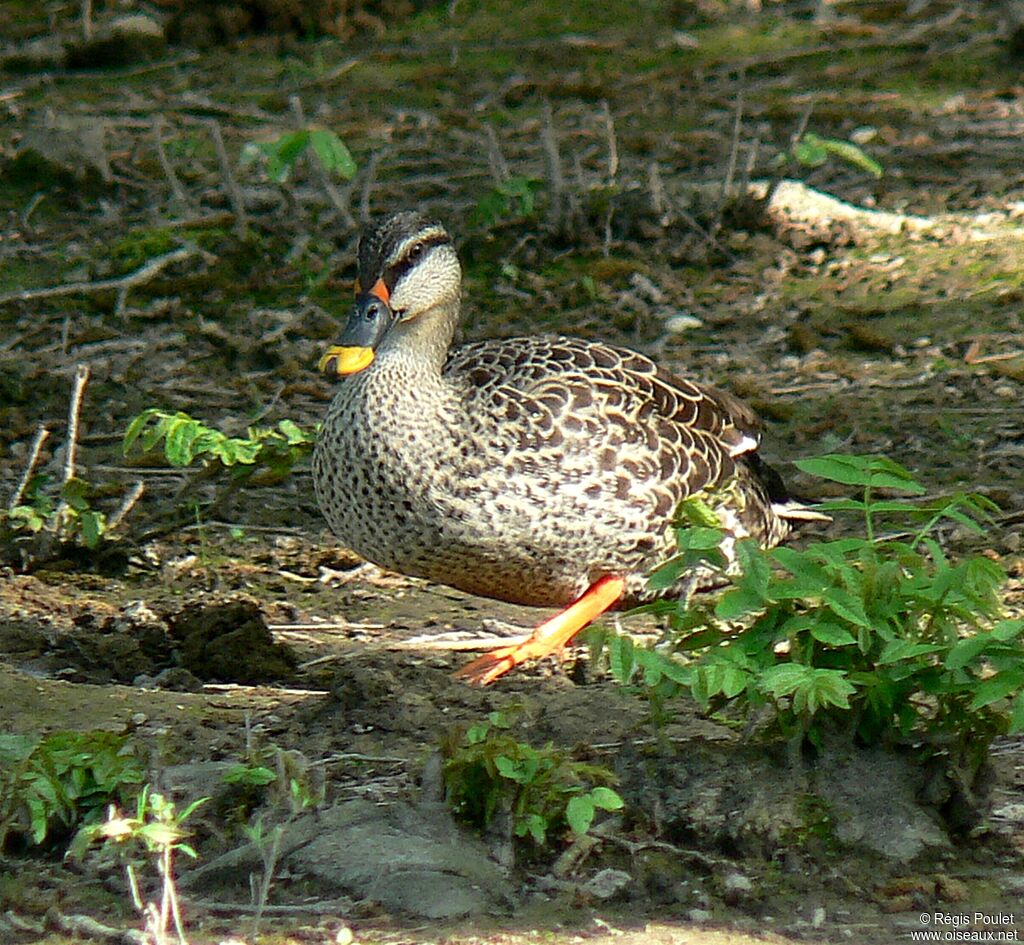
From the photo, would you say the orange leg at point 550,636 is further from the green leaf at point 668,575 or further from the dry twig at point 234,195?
the dry twig at point 234,195

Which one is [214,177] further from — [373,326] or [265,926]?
[265,926]

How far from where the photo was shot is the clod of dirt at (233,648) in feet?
15.7

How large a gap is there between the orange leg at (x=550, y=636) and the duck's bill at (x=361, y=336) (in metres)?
0.88

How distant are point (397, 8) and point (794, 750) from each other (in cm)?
855

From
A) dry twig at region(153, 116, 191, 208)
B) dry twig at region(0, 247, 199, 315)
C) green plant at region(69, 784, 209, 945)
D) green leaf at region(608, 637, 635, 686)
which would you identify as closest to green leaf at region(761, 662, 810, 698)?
green leaf at region(608, 637, 635, 686)

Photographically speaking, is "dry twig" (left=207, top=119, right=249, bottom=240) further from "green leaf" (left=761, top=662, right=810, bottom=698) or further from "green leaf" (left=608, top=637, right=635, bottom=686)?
"green leaf" (left=761, top=662, right=810, bottom=698)

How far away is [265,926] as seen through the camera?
132 inches

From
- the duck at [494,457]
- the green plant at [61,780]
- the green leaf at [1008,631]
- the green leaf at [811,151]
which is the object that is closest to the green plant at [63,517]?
the duck at [494,457]

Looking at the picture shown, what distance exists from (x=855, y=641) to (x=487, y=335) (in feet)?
12.7

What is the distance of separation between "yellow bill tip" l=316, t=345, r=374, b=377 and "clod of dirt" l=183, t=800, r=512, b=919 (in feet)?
5.25

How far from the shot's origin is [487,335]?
7129 mm

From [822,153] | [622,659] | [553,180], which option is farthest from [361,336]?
[822,153]

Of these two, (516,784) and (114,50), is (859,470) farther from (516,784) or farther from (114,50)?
(114,50)

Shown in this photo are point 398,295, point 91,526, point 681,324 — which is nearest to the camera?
point 398,295
